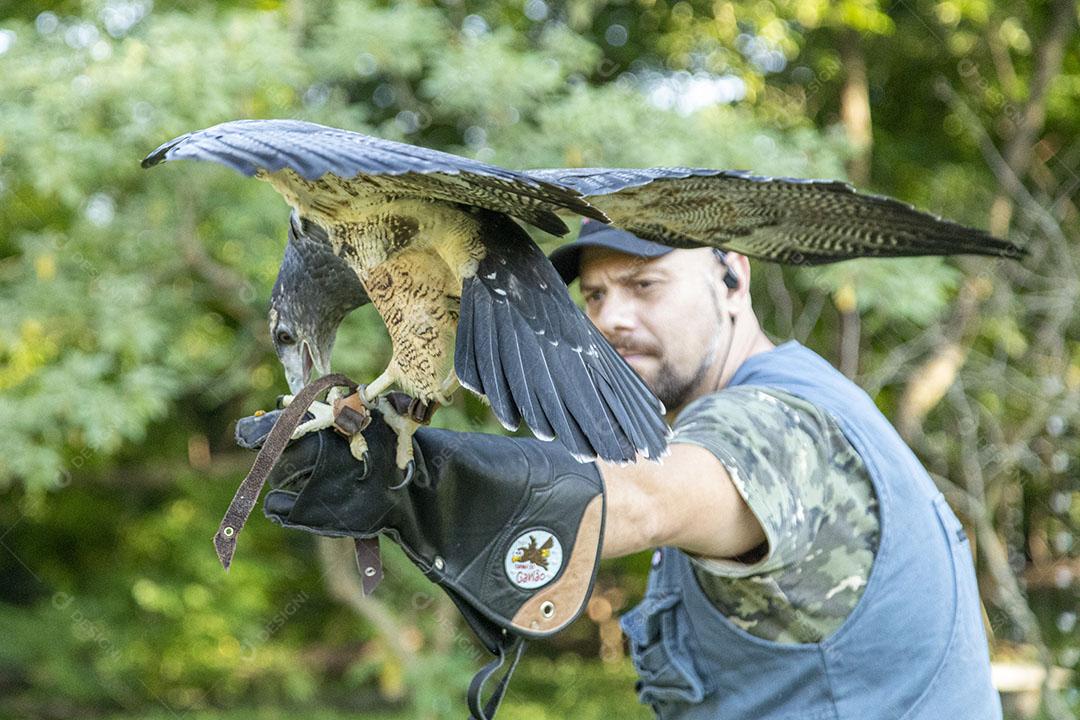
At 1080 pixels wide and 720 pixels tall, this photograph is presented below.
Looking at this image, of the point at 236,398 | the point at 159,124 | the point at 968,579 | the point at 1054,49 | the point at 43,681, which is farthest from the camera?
the point at 43,681

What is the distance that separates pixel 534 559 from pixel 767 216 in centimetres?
77

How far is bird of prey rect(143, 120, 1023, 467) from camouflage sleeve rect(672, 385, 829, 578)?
0.17 m

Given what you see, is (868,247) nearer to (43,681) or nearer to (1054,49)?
(1054,49)

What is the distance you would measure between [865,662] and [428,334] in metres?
0.87

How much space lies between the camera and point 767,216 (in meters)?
2.02

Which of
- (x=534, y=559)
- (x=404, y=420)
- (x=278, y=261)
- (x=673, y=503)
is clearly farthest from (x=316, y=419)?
(x=278, y=261)

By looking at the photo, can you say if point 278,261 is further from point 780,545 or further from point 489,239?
point 780,545

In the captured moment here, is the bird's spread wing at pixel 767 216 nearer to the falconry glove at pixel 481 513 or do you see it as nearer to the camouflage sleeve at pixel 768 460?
the camouflage sleeve at pixel 768 460

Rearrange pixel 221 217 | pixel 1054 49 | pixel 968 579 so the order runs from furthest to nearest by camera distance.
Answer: pixel 1054 49, pixel 221 217, pixel 968 579

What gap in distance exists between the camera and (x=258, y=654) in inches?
304

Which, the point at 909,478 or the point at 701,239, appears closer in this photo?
the point at 909,478

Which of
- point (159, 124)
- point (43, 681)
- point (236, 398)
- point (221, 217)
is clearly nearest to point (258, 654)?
point (43, 681)

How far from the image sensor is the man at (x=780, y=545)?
1.67 m

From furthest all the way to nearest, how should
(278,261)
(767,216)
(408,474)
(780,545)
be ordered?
1. (278,261)
2. (767,216)
3. (780,545)
4. (408,474)
